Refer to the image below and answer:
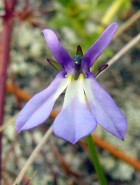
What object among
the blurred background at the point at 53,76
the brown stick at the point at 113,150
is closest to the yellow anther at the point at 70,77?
the blurred background at the point at 53,76

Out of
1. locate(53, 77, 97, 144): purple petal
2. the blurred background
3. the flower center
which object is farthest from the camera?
the blurred background

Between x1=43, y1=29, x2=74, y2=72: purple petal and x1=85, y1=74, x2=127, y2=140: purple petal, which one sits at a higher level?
x1=43, y1=29, x2=74, y2=72: purple petal

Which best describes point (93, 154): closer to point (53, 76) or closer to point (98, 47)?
point (98, 47)

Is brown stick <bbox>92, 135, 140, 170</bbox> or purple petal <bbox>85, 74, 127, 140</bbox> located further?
brown stick <bbox>92, 135, 140, 170</bbox>

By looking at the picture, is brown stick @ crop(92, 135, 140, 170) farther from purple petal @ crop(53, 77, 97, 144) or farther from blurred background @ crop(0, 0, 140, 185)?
purple petal @ crop(53, 77, 97, 144)

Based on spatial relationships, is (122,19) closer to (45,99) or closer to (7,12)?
(7,12)

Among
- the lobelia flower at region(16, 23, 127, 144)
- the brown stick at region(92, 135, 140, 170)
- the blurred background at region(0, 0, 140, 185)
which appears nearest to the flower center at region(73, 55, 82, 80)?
the lobelia flower at region(16, 23, 127, 144)
